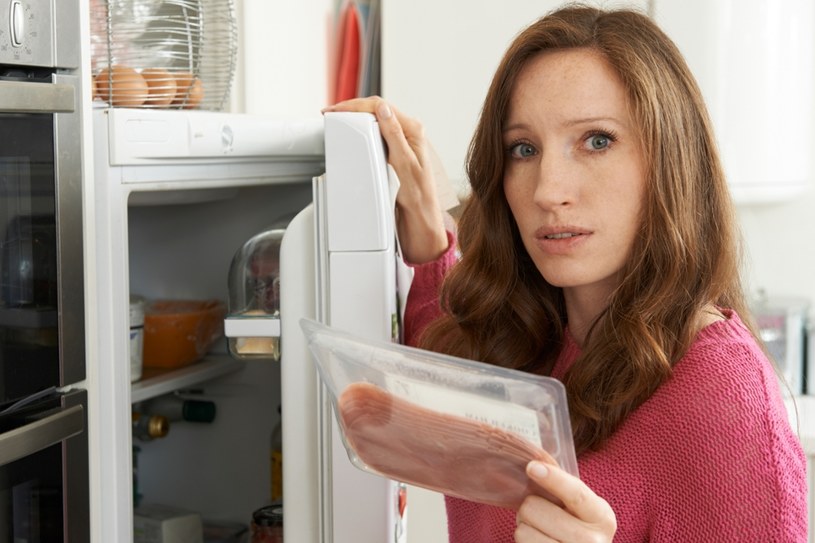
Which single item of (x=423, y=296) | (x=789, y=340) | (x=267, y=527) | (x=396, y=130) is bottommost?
(x=267, y=527)

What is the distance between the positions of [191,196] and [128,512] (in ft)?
1.59

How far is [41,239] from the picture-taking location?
1.08m

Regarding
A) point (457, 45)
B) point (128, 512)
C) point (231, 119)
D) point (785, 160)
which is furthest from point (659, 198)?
point (785, 160)

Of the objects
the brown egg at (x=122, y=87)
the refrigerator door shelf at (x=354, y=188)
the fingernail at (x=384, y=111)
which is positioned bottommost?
the refrigerator door shelf at (x=354, y=188)

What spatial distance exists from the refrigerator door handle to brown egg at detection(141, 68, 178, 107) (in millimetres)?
427

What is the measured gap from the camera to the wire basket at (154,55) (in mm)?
1312

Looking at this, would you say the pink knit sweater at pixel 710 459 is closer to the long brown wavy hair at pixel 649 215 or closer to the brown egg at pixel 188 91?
the long brown wavy hair at pixel 649 215

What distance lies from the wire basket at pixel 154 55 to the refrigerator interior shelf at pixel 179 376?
378 mm

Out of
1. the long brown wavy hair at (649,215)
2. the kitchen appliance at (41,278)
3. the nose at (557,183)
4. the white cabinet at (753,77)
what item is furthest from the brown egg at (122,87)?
the white cabinet at (753,77)

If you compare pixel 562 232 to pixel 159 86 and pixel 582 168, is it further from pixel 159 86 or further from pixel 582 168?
pixel 159 86

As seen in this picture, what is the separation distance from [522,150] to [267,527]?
65cm

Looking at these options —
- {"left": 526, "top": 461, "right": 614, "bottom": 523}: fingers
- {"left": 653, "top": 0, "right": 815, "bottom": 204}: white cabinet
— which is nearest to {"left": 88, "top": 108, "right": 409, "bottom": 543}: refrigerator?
{"left": 526, "top": 461, "right": 614, "bottom": 523}: fingers

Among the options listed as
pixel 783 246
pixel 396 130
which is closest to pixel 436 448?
pixel 396 130

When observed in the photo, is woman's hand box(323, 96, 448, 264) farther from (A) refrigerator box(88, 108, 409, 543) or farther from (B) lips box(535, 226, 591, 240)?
(B) lips box(535, 226, 591, 240)
